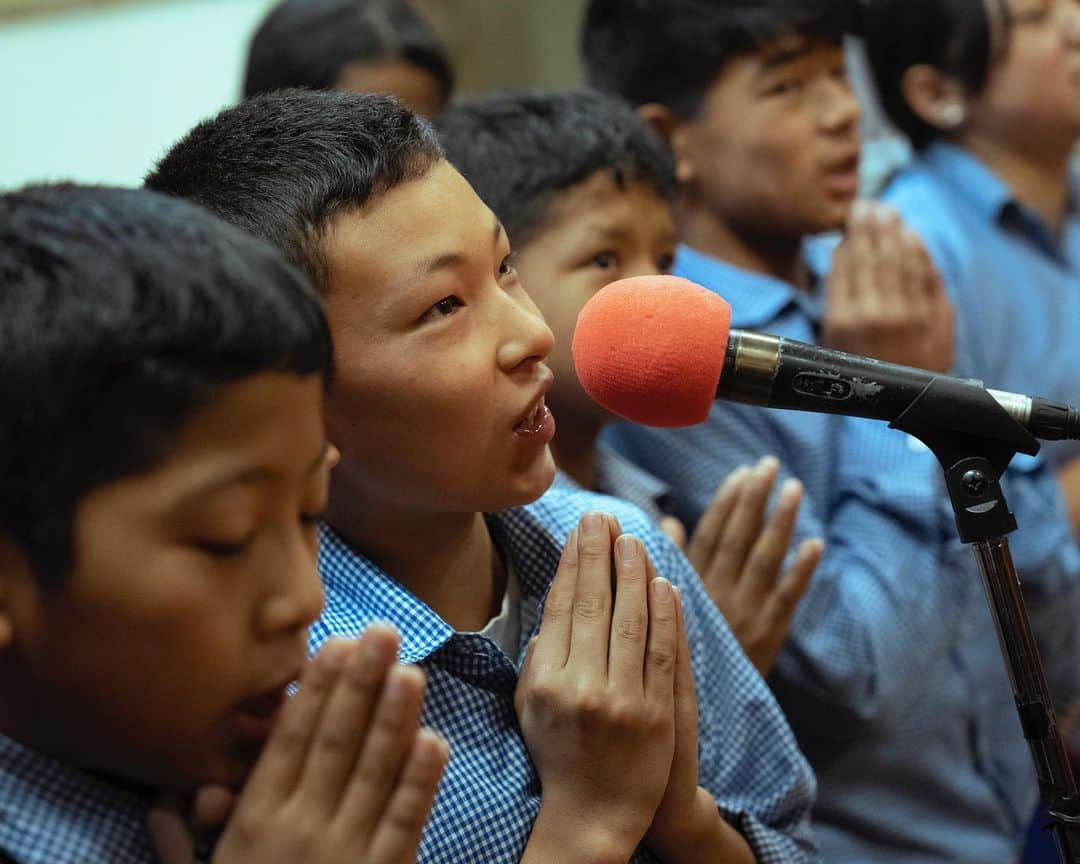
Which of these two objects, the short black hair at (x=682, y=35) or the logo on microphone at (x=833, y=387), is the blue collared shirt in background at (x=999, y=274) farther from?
the logo on microphone at (x=833, y=387)

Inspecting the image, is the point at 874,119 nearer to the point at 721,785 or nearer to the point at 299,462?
the point at 721,785

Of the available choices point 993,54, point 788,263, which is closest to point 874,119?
point 993,54

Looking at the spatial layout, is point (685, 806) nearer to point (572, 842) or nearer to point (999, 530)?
point (572, 842)

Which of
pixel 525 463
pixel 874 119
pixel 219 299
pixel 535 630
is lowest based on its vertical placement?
pixel 874 119

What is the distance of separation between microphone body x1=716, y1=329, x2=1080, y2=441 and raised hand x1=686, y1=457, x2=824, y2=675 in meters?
0.42

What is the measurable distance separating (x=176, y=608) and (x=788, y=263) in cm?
121

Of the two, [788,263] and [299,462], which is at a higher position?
[299,462]

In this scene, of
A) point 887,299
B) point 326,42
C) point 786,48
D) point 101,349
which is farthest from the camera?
point 326,42

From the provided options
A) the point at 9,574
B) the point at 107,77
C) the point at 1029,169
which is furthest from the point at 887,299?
the point at 107,77

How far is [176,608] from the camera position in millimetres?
603

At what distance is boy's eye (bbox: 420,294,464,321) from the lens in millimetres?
862

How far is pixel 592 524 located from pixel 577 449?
0.41 meters

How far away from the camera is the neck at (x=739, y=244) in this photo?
64.7 inches

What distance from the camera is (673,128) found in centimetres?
167
